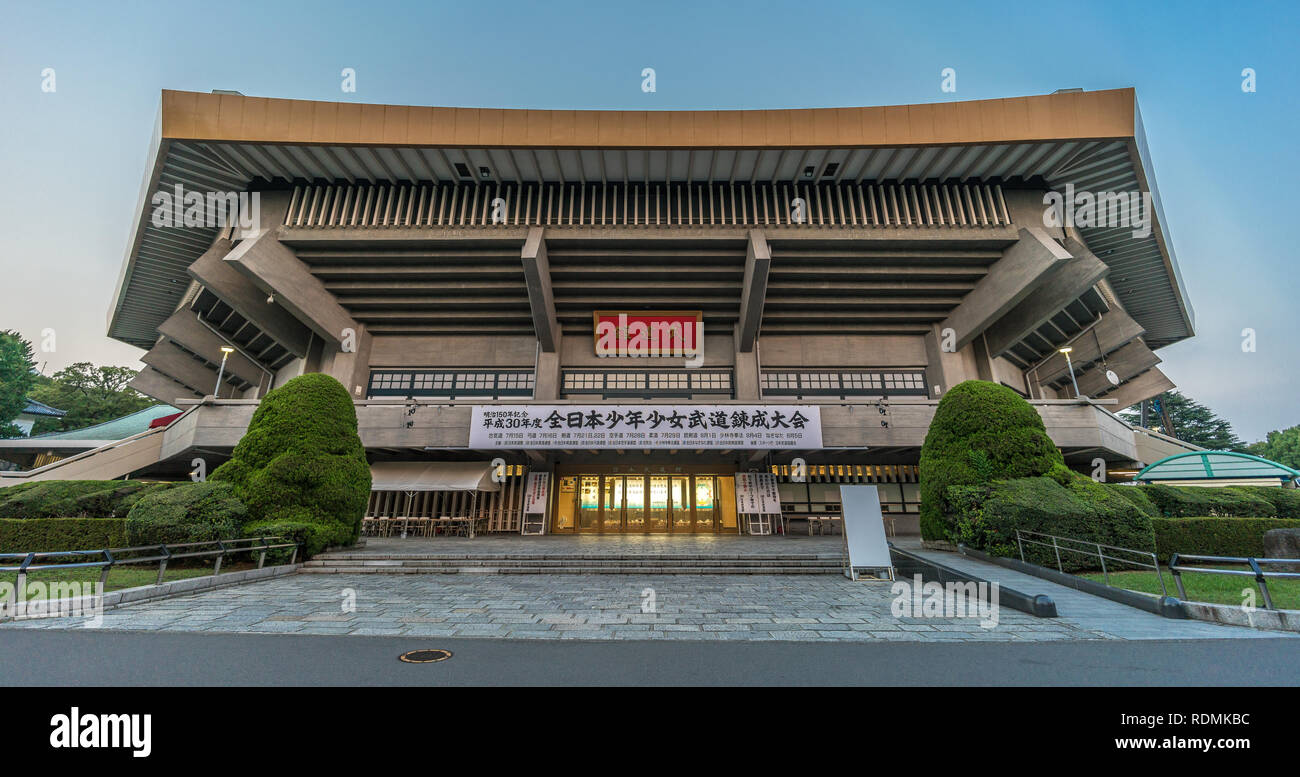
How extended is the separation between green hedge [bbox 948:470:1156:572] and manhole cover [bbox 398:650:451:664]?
10802mm

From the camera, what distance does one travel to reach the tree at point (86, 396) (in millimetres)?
41625

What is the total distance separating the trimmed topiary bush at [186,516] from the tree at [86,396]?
46.5 meters

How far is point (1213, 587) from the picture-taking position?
748 cm

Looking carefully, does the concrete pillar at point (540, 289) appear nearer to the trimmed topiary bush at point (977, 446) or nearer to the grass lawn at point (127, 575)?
the grass lawn at point (127, 575)

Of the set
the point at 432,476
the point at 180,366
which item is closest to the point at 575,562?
the point at 432,476

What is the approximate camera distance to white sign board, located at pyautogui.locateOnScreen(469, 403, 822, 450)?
17.1 m

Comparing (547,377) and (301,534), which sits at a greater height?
(547,377)

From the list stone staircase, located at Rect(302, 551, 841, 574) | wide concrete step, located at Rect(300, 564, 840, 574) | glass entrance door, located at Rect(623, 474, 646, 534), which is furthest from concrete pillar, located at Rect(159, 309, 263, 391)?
glass entrance door, located at Rect(623, 474, 646, 534)

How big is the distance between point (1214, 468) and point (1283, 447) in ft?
173

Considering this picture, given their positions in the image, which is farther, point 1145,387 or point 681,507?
point 1145,387

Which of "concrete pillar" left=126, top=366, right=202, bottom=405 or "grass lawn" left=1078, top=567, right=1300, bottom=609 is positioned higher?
"concrete pillar" left=126, top=366, right=202, bottom=405

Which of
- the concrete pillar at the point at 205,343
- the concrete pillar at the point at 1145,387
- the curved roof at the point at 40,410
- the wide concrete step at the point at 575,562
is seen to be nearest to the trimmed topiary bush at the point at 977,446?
the wide concrete step at the point at 575,562

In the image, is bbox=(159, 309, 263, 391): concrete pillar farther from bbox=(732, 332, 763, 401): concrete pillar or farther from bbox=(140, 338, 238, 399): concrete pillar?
bbox=(732, 332, 763, 401): concrete pillar

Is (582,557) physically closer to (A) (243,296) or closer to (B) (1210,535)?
(B) (1210,535)
